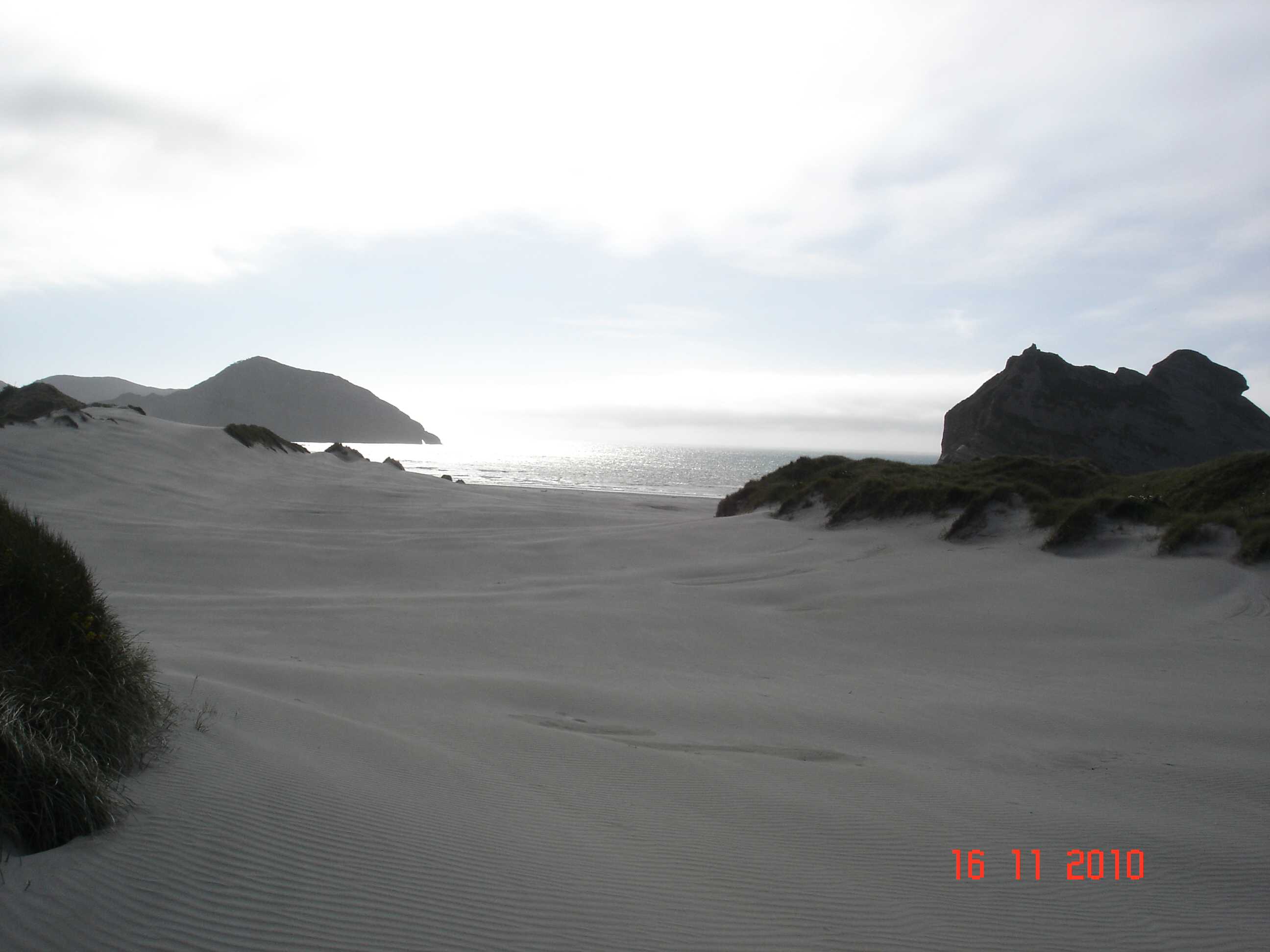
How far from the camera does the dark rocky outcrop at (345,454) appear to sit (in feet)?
87.4

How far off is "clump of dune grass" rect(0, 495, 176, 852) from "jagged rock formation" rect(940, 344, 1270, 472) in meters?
29.9

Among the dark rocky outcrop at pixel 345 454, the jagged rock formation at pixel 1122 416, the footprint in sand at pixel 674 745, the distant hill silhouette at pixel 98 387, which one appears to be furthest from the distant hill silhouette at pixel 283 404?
the footprint in sand at pixel 674 745

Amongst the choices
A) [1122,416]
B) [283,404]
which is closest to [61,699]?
[1122,416]

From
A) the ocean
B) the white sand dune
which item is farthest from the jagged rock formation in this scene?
the white sand dune

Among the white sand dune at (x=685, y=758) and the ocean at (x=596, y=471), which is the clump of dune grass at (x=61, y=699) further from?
the ocean at (x=596, y=471)

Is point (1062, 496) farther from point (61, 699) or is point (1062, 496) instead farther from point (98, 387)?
point (98, 387)

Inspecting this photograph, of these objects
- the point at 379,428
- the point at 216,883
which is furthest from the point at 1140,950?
the point at 379,428

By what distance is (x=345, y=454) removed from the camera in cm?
2714

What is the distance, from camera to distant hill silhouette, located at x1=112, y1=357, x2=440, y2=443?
95.2m
